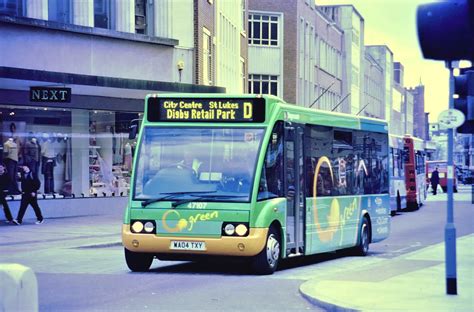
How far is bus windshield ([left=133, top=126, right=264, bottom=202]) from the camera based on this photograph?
47.9 feet

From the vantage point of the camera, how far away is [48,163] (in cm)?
3006

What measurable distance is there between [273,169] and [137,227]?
2.30 metres

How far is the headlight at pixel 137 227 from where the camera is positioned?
14695 mm

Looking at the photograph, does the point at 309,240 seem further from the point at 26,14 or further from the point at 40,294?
the point at 26,14

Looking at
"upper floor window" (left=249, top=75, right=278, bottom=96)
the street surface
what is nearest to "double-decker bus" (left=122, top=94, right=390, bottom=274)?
the street surface

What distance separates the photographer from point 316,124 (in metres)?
17.0

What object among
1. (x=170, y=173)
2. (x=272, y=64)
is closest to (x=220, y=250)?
(x=170, y=173)

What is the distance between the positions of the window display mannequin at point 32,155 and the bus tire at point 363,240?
12.7m

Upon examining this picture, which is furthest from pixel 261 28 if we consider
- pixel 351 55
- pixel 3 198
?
pixel 3 198

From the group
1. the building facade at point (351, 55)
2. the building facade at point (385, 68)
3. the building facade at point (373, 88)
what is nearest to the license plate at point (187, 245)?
the building facade at point (351, 55)

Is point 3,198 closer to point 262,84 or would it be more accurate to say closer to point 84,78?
point 84,78

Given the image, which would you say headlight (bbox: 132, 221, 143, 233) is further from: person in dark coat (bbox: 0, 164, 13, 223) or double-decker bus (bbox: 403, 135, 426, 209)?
double-decker bus (bbox: 403, 135, 426, 209)

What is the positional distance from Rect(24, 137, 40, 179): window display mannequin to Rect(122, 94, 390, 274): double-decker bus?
47.8ft

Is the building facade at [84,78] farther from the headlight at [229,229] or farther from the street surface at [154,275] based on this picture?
the headlight at [229,229]
